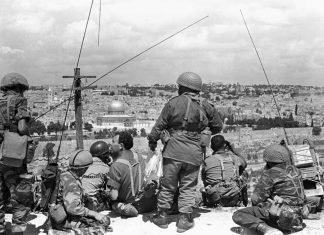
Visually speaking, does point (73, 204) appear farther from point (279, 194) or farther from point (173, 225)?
point (279, 194)

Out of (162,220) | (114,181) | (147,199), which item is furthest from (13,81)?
(162,220)

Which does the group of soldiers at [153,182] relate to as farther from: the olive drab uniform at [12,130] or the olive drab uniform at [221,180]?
the olive drab uniform at [221,180]

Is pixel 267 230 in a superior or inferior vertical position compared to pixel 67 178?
inferior

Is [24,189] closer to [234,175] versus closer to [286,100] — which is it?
[234,175]

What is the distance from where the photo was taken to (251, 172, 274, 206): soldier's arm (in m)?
4.14

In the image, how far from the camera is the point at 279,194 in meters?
4.16

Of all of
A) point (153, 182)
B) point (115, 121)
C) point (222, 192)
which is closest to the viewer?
point (153, 182)

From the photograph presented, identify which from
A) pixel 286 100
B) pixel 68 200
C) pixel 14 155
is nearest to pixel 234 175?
pixel 68 200

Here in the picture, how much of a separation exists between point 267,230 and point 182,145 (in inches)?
43.2

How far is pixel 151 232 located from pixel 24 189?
4.12 ft

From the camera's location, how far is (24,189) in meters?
4.17

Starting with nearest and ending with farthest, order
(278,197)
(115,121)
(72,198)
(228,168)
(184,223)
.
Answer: (72,198)
(278,197)
(184,223)
(228,168)
(115,121)

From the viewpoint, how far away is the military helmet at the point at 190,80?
4496 millimetres

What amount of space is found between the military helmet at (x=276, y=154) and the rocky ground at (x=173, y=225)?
725 mm
